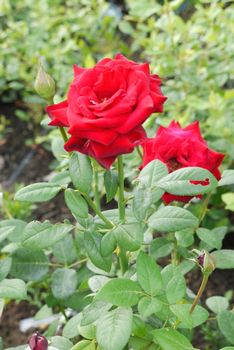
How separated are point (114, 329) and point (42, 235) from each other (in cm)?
21

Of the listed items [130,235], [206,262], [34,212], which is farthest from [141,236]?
[34,212]

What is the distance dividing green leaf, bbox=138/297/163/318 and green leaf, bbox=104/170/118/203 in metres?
0.18

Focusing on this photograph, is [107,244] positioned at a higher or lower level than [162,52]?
higher

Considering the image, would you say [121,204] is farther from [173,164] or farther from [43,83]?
[43,83]

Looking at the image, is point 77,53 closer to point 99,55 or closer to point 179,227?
point 99,55

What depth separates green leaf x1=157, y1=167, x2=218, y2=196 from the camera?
88 centimetres

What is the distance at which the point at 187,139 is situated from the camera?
3.12 ft

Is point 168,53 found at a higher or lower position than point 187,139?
lower

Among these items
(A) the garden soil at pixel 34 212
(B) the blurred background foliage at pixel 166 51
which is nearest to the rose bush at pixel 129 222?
(B) the blurred background foliage at pixel 166 51

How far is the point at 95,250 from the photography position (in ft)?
3.09

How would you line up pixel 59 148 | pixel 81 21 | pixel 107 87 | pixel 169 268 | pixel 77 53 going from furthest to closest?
1. pixel 77 53
2. pixel 81 21
3. pixel 59 148
4. pixel 169 268
5. pixel 107 87

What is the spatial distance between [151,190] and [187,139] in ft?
0.35

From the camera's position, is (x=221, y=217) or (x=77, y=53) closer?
(x=221, y=217)

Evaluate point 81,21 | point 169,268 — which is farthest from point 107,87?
point 81,21
